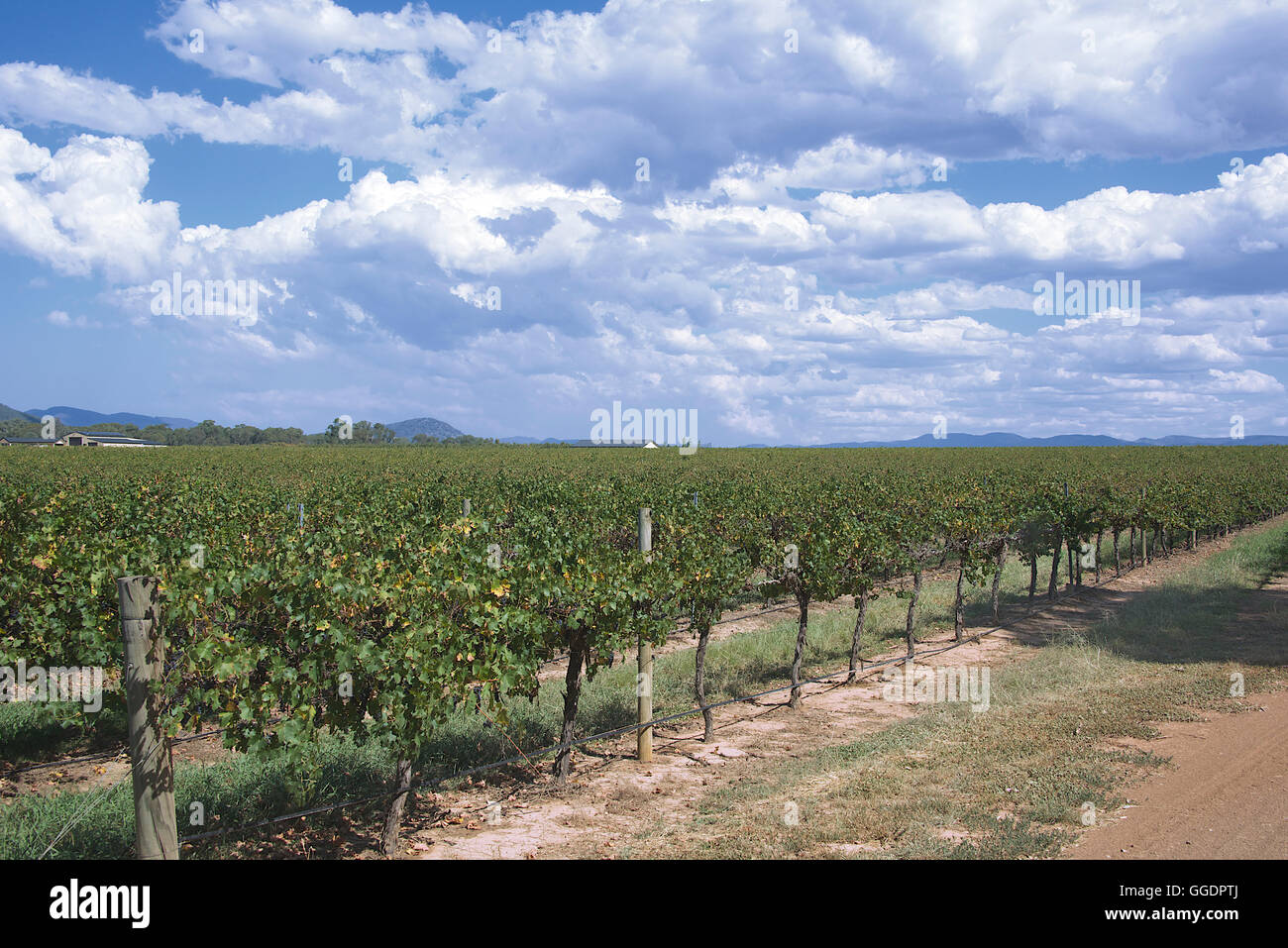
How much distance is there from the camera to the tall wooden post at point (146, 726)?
439 centimetres

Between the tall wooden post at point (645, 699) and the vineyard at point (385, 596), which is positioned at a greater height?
the vineyard at point (385, 596)

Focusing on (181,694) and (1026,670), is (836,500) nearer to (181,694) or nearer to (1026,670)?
(1026,670)

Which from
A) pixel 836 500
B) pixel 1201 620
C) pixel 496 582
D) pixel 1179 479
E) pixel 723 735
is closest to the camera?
pixel 496 582

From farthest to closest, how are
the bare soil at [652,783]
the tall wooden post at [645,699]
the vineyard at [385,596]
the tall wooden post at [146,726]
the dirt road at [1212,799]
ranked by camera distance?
the tall wooden post at [645,699] → the bare soil at [652,783] → the dirt road at [1212,799] → the vineyard at [385,596] → the tall wooden post at [146,726]

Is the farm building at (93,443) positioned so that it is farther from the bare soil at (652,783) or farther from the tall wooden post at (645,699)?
the tall wooden post at (645,699)

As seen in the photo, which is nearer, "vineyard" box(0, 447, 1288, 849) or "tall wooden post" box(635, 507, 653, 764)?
"vineyard" box(0, 447, 1288, 849)

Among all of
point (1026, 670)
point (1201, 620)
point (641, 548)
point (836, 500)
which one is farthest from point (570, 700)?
point (1201, 620)

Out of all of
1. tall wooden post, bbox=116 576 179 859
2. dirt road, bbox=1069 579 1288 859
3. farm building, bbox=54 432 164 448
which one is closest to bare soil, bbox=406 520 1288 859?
dirt road, bbox=1069 579 1288 859

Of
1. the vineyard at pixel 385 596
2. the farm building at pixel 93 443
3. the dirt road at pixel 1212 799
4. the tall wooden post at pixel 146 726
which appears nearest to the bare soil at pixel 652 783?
the dirt road at pixel 1212 799

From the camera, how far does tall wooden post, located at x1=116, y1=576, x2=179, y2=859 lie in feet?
14.4

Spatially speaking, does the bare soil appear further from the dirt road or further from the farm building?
the farm building

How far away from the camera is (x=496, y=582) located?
6152mm
